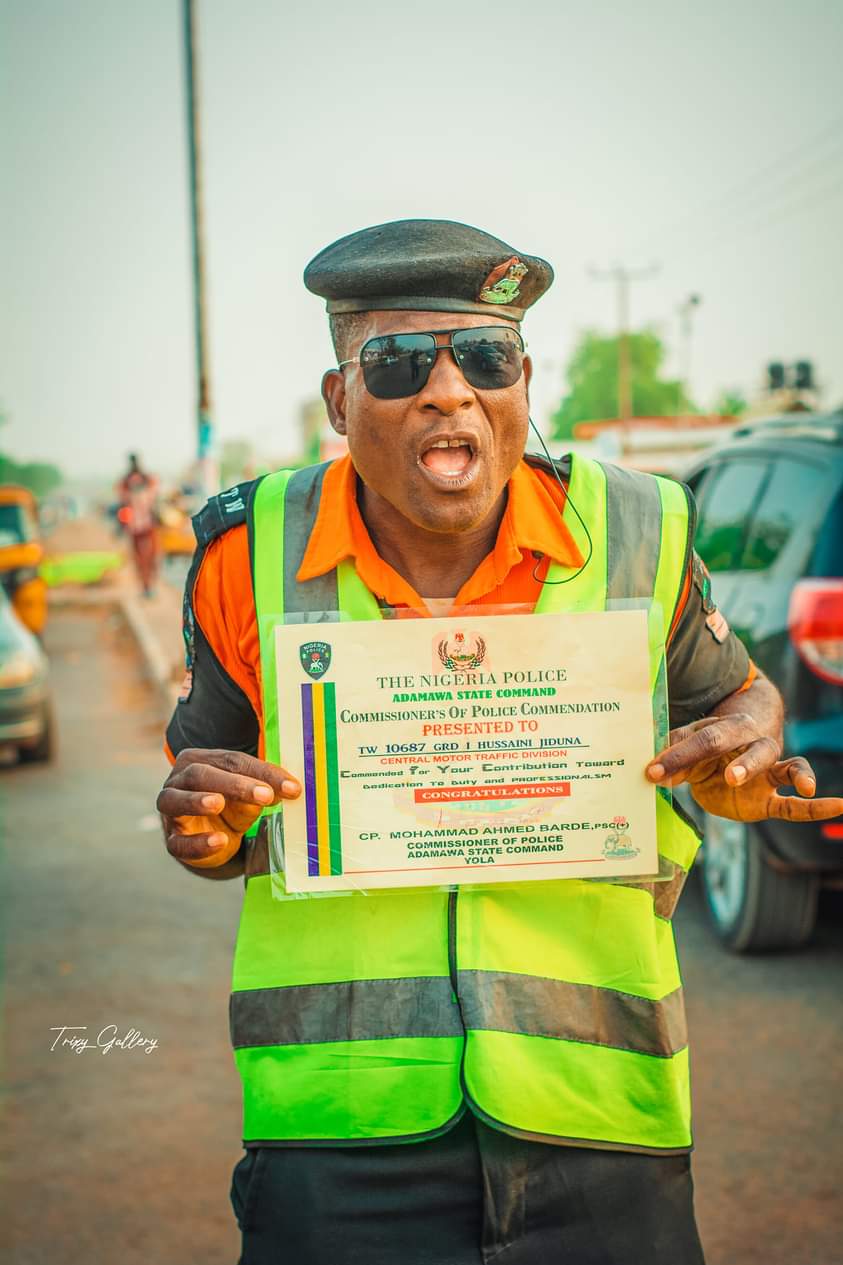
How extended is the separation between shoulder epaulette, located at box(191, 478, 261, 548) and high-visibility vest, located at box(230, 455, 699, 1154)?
0.34 ft

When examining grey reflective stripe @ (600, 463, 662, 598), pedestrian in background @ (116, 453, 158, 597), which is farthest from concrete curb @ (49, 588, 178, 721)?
grey reflective stripe @ (600, 463, 662, 598)

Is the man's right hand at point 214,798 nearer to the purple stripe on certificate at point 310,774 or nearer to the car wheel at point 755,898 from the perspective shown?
the purple stripe on certificate at point 310,774

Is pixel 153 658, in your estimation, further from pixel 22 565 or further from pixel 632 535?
pixel 632 535

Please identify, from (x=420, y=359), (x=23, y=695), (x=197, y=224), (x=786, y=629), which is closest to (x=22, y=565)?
(x=197, y=224)

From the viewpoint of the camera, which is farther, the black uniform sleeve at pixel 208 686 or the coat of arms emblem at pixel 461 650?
the black uniform sleeve at pixel 208 686

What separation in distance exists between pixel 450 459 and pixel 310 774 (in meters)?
0.48

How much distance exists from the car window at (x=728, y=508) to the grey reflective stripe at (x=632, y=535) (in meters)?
3.65

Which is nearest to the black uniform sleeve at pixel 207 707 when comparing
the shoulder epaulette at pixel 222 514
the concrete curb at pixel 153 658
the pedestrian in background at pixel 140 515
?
the shoulder epaulette at pixel 222 514

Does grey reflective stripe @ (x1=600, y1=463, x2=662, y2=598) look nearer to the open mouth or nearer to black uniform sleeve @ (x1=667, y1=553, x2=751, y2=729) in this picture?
black uniform sleeve @ (x1=667, y1=553, x2=751, y2=729)

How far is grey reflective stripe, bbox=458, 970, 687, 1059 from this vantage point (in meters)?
1.81

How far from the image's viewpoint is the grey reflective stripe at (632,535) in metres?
1.93

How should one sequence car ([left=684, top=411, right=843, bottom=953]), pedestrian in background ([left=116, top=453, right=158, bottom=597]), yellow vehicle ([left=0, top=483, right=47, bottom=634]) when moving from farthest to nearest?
pedestrian in background ([left=116, top=453, right=158, bottom=597]) → yellow vehicle ([left=0, top=483, right=47, bottom=634]) → car ([left=684, top=411, right=843, bottom=953])

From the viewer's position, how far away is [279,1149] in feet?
6.04

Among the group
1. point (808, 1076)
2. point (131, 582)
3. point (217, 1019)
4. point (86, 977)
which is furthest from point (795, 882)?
point (131, 582)
